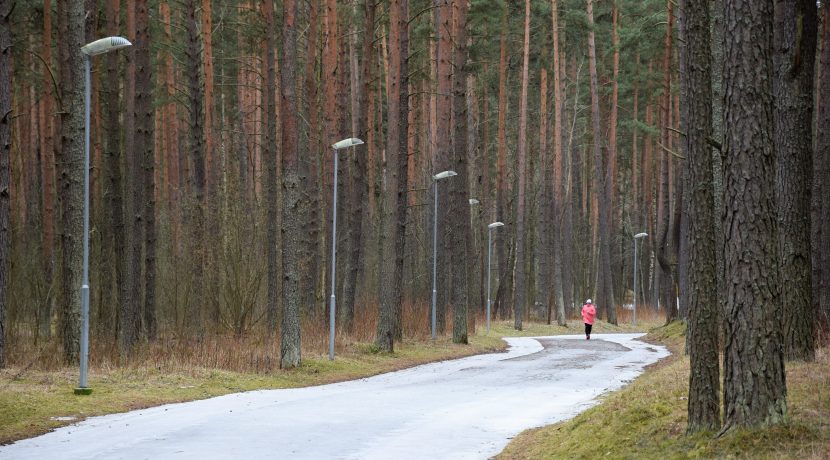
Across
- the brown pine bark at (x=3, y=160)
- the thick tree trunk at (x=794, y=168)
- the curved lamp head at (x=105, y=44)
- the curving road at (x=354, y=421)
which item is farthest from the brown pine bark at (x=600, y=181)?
the curved lamp head at (x=105, y=44)

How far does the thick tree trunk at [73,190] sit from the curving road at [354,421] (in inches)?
157

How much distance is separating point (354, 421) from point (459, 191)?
2102cm

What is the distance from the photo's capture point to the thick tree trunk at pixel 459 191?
33.2 m

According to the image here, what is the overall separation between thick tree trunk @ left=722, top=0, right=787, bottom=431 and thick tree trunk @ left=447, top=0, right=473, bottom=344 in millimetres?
22998

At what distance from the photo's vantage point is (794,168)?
15.9 metres

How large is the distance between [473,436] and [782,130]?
6972 millimetres

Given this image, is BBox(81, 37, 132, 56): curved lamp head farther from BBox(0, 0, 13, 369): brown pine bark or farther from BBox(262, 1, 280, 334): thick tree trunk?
BBox(262, 1, 280, 334): thick tree trunk

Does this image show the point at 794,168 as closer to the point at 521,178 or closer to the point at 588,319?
the point at 588,319

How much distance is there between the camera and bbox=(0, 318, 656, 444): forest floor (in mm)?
14586

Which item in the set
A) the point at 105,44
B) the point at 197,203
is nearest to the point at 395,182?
the point at 197,203

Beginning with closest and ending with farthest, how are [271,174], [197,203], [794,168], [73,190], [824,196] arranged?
[794,168] < [73,190] < [824,196] < [197,203] < [271,174]

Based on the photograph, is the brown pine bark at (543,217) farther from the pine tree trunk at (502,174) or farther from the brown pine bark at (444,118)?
the brown pine bark at (444,118)

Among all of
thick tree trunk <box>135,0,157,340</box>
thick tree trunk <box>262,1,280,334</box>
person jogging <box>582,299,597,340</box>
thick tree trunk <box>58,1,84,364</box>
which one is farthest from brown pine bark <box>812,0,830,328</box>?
person jogging <box>582,299,597,340</box>

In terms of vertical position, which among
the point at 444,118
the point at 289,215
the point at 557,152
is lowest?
the point at 289,215
